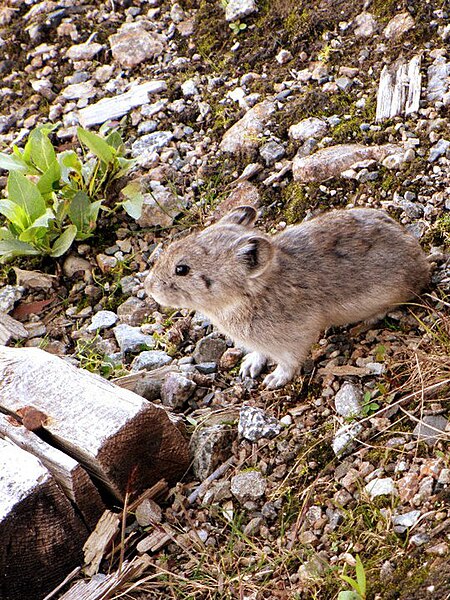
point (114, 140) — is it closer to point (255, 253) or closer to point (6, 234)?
point (6, 234)

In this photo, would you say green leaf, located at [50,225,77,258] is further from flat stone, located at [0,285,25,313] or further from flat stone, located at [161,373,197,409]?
flat stone, located at [161,373,197,409]

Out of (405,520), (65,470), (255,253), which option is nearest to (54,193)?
(255,253)

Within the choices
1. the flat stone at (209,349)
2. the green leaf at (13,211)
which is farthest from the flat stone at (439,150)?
the green leaf at (13,211)

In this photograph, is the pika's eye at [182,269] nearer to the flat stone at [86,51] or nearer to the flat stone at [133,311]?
the flat stone at [133,311]

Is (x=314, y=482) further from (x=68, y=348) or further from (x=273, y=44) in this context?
(x=273, y=44)

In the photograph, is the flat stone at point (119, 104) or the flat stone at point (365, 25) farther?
the flat stone at point (119, 104)

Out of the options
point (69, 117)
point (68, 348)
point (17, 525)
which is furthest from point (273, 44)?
point (17, 525)

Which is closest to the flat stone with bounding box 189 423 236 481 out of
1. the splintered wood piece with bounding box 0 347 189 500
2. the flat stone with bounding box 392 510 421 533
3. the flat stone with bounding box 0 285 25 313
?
the splintered wood piece with bounding box 0 347 189 500
